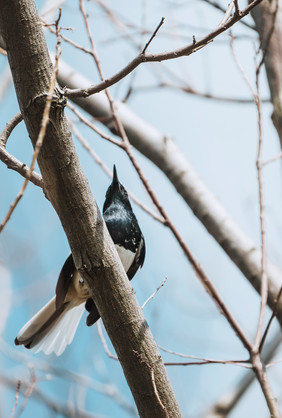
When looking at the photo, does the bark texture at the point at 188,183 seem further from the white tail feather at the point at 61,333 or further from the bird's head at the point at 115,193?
the white tail feather at the point at 61,333

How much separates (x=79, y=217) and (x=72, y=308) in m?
1.43

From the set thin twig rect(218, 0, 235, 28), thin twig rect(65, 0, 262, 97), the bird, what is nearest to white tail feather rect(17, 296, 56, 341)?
the bird

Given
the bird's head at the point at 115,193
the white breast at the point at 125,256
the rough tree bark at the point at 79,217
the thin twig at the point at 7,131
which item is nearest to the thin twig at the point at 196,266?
the rough tree bark at the point at 79,217

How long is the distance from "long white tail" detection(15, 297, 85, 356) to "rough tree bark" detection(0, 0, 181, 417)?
3.70 feet

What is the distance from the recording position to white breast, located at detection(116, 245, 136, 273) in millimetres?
2842

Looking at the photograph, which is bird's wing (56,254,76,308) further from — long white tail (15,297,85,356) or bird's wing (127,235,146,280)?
bird's wing (127,235,146,280)

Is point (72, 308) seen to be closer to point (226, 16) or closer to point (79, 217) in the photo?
point (79, 217)

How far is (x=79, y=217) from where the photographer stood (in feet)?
4.88

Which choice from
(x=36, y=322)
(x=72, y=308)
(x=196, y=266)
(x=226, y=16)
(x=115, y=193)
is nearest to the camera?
(x=226, y=16)

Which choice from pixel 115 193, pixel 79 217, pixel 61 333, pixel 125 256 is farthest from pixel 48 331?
pixel 79 217

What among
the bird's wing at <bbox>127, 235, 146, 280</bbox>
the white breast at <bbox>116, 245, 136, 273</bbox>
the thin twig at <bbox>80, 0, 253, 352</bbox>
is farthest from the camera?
the bird's wing at <bbox>127, 235, 146, 280</bbox>

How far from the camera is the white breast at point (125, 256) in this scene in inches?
112

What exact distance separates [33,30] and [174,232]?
0.96m

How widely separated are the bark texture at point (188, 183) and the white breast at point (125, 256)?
43 centimetres
